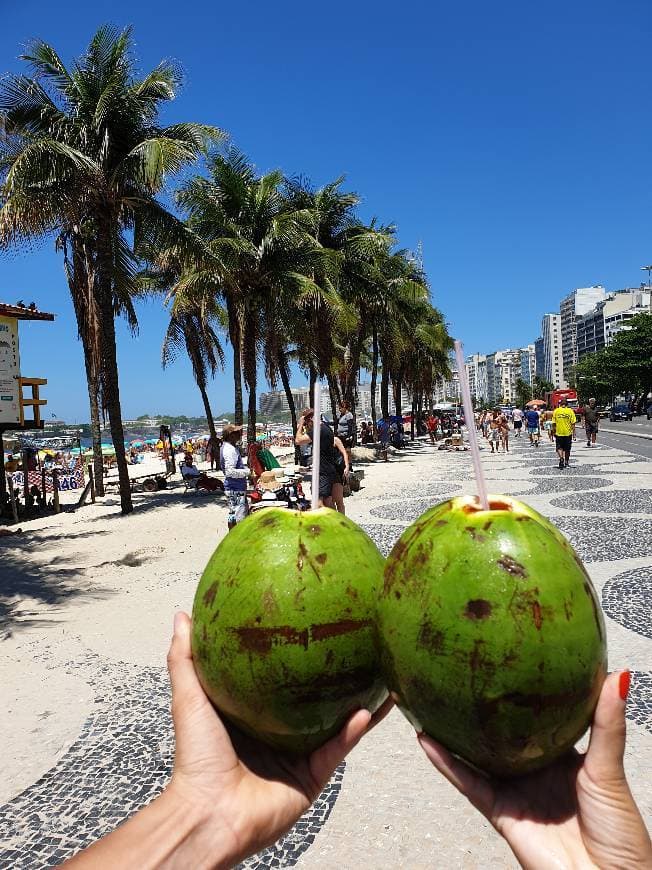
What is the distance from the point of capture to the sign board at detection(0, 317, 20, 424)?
552 inches

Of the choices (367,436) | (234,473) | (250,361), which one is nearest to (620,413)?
(367,436)

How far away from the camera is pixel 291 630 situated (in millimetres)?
1235

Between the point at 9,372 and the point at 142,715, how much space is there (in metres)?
12.3

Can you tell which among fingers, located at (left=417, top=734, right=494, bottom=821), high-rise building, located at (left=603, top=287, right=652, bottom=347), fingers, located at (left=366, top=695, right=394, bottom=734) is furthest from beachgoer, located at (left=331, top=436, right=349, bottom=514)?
high-rise building, located at (left=603, top=287, right=652, bottom=347)

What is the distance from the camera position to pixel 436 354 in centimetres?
4800

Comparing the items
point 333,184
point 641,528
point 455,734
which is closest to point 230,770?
point 455,734

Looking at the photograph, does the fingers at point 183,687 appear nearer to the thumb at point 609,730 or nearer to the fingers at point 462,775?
the fingers at point 462,775

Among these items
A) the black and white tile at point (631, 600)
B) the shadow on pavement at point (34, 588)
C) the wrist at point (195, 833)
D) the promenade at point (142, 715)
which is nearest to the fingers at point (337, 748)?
the wrist at point (195, 833)

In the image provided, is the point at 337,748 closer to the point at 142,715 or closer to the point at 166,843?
the point at 166,843

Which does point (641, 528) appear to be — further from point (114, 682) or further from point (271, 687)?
point (271, 687)

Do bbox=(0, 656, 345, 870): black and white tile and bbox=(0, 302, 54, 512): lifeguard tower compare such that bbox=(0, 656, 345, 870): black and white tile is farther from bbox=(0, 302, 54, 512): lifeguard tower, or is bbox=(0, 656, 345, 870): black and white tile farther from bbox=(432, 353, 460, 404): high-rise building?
bbox=(0, 302, 54, 512): lifeguard tower

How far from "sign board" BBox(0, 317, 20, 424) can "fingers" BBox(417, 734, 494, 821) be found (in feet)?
49.2

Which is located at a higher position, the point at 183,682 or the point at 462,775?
the point at 183,682

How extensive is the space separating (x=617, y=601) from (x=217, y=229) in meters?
15.7
